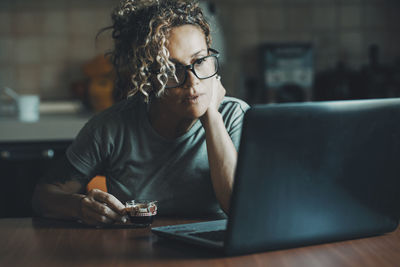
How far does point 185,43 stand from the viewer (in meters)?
1.24

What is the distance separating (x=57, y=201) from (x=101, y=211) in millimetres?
195

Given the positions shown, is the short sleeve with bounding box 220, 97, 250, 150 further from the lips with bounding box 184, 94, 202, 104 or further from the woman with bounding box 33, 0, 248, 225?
the lips with bounding box 184, 94, 202, 104

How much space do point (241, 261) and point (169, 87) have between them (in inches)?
20.8

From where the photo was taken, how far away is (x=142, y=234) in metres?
1.01

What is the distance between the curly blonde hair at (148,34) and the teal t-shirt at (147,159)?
104 millimetres

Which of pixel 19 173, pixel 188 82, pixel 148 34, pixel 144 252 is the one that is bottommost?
pixel 19 173

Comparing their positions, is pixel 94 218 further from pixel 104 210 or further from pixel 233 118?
pixel 233 118

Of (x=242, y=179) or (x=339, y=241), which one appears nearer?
(x=242, y=179)

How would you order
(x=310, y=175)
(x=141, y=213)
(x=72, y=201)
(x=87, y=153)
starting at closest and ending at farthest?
(x=310, y=175), (x=141, y=213), (x=72, y=201), (x=87, y=153)

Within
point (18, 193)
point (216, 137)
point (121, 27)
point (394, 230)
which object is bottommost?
point (18, 193)

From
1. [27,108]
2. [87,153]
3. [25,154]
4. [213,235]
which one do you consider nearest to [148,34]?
[87,153]

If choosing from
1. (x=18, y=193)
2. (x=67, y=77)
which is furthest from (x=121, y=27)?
(x=67, y=77)

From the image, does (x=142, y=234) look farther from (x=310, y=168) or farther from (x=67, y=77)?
(x=67, y=77)

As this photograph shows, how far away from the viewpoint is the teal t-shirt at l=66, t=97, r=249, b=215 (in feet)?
4.32
